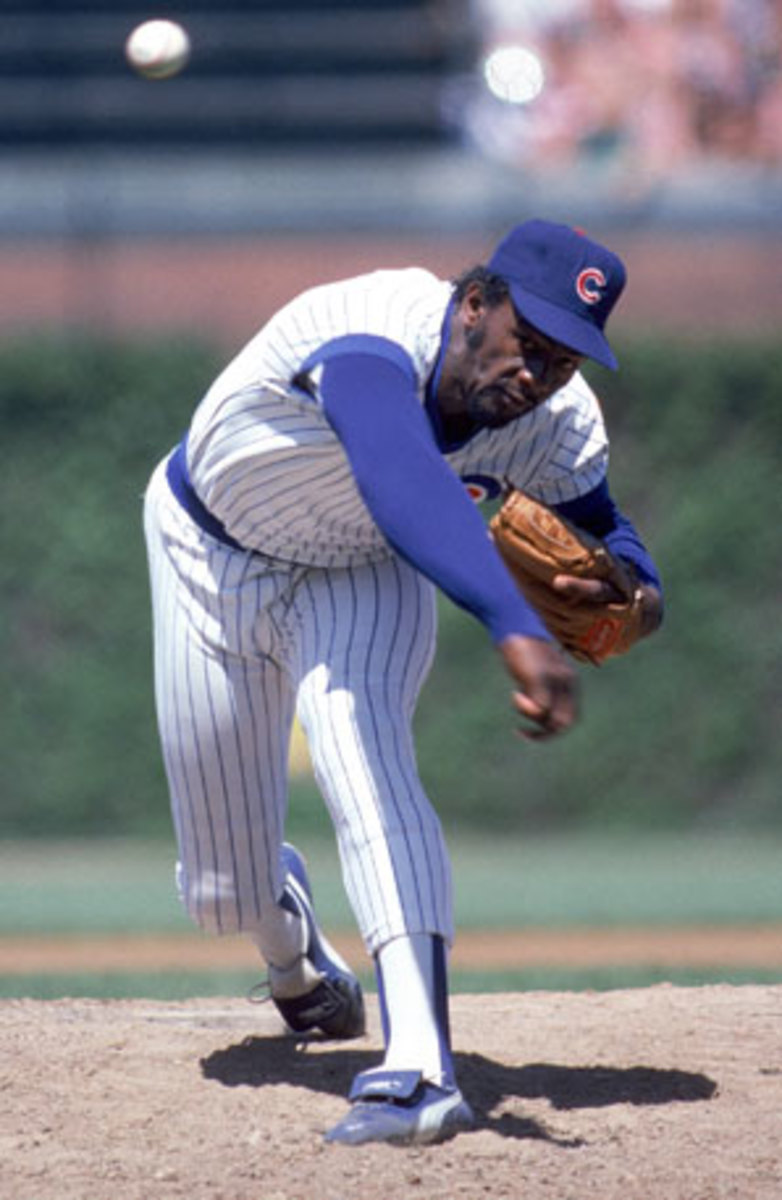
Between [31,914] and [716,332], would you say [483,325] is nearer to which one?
[31,914]

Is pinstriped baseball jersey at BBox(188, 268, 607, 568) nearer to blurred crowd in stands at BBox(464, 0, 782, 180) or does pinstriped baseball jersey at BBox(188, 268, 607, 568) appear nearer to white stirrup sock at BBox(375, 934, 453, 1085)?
white stirrup sock at BBox(375, 934, 453, 1085)

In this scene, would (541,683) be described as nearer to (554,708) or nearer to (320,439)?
(554,708)

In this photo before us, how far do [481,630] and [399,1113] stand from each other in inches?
329

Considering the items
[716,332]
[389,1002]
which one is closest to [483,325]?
[389,1002]

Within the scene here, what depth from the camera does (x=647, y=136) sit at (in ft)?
48.7

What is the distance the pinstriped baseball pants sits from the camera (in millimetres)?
3438

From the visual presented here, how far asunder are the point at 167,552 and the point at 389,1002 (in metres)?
1.01

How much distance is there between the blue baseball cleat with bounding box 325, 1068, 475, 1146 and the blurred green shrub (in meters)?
8.06

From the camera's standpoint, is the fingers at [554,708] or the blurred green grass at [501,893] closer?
the fingers at [554,708]

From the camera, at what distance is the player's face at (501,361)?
131 inches

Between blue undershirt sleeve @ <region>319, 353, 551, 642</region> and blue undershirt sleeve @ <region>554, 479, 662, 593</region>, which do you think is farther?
blue undershirt sleeve @ <region>554, 479, 662, 593</region>

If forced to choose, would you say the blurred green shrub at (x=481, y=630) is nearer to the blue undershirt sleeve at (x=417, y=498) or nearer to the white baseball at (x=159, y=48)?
the white baseball at (x=159, y=48)

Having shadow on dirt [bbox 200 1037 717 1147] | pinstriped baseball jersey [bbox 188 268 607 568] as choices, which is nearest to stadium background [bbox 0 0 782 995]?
shadow on dirt [bbox 200 1037 717 1147]

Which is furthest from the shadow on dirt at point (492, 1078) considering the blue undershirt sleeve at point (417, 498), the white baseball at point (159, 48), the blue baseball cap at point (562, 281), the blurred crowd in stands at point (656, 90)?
the blurred crowd in stands at point (656, 90)
